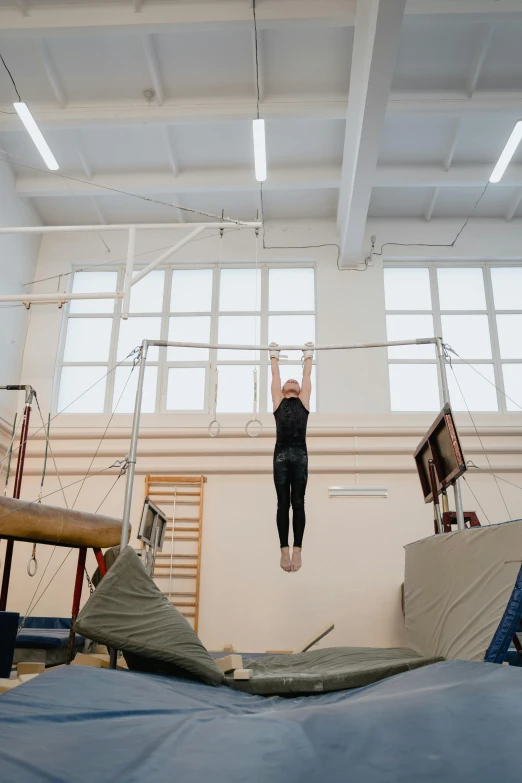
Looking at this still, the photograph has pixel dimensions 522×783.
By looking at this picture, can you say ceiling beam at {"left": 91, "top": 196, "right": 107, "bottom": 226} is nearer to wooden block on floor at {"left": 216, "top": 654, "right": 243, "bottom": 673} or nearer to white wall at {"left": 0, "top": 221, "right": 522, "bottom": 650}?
white wall at {"left": 0, "top": 221, "right": 522, "bottom": 650}

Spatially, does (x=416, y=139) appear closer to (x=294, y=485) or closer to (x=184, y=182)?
(x=184, y=182)

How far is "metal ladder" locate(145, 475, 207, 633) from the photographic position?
7629mm

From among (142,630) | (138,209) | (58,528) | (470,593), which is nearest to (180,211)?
(138,209)

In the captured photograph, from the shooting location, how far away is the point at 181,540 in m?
7.93

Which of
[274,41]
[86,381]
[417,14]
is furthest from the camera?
[86,381]

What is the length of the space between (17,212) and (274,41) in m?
4.42

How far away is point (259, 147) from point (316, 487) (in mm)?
4247

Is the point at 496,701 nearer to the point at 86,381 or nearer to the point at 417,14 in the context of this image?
the point at 417,14

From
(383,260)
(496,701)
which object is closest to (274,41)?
(383,260)

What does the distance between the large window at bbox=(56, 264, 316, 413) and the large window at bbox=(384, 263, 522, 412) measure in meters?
1.36

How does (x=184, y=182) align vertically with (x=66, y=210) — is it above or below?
below

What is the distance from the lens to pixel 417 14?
21.3 feet

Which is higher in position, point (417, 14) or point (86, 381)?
point (417, 14)

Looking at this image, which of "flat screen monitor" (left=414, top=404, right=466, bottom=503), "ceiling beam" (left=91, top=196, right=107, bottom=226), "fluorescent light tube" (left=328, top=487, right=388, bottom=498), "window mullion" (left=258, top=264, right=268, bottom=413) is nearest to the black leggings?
"flat screen monitor" (left=414, top=404, right=466, bottom=503)
